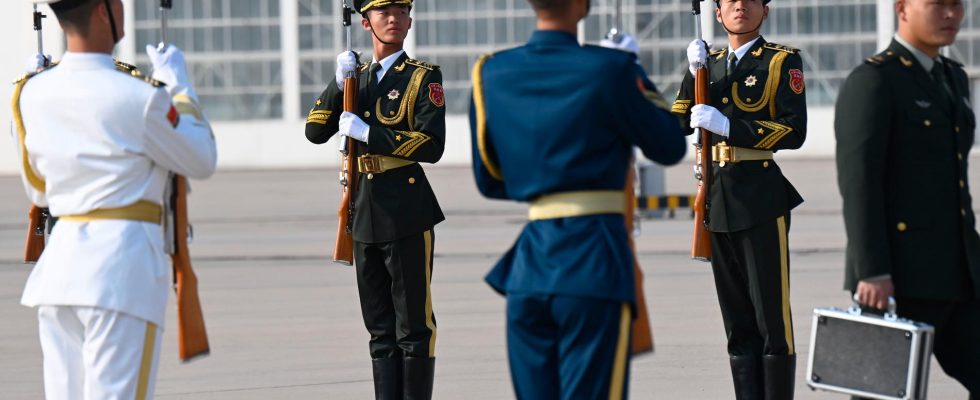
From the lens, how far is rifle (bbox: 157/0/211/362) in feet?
17.3

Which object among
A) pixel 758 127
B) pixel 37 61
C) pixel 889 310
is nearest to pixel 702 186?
pixel 758 127

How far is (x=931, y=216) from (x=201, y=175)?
7.48 feet

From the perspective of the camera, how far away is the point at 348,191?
744 cm

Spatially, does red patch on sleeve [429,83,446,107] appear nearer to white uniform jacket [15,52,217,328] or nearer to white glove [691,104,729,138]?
white glove [691,104,729,138]

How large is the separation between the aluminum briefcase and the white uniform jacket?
1.99m

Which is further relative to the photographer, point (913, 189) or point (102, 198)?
point (913, 189)

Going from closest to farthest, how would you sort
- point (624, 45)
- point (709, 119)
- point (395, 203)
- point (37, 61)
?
point (624, 45)
point (709, 119)
point (395, 203)
point (37, 61)

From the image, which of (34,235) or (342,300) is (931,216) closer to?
(34,235)

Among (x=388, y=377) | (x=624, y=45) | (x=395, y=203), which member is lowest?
(x=388, y=377)

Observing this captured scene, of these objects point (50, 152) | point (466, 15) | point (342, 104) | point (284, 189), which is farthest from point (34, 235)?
point (466, 15)

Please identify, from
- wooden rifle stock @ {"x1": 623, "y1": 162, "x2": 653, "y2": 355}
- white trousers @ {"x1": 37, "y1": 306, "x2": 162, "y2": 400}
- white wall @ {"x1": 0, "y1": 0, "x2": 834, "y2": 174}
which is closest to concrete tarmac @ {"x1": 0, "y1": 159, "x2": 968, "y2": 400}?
wooden rifle stock @ {"x1": 623, "y1": 162, "x2": 653, "y2": 355}

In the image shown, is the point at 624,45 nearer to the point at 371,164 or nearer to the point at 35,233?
the point at 371,164

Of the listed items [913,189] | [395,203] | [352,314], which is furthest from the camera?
[352,314]

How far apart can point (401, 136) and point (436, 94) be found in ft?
0.98
